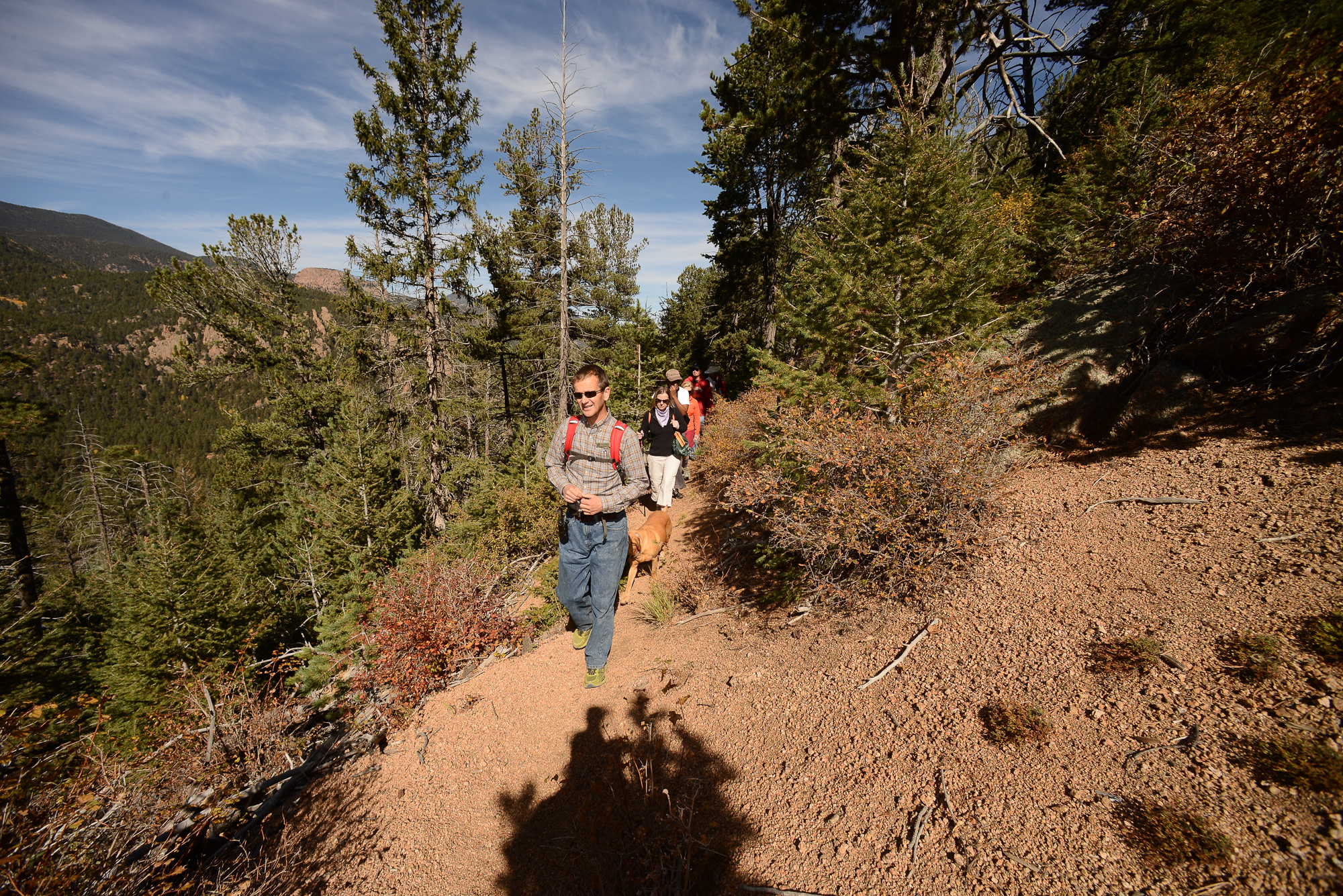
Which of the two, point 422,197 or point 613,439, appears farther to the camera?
point 422,197

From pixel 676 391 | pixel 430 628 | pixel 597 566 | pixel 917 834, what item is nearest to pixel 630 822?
pixel 917 834

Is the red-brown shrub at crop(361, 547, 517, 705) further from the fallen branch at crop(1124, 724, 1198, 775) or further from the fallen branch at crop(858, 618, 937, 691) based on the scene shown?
the fallen branch at crop(1124, 724, 1198, 775)

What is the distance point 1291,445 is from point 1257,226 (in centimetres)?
205

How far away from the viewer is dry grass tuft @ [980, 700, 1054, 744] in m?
2.16

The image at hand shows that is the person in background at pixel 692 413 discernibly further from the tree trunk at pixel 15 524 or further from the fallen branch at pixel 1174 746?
the tree trunk at pixel 15 524

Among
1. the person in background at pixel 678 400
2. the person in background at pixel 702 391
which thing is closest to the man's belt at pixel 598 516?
the person in background at pixel 678 400

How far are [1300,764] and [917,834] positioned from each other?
1372mm

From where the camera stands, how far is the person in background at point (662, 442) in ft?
21.2

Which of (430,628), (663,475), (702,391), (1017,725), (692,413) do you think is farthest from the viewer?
(702,391)

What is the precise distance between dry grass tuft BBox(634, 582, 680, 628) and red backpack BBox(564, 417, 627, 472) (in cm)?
151

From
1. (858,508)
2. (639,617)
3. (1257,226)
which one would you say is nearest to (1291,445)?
(1257,226)

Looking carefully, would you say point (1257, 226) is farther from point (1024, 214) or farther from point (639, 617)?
point (1024, 214)

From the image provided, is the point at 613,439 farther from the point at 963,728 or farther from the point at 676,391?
the point at 676,391

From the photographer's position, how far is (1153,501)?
3.27 metres
